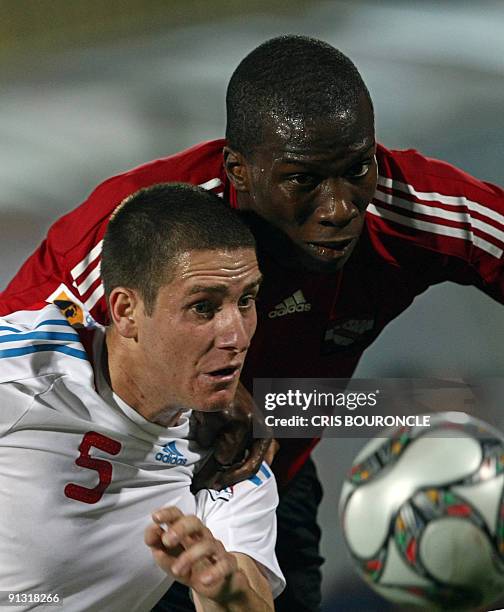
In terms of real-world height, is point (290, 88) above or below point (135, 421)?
above

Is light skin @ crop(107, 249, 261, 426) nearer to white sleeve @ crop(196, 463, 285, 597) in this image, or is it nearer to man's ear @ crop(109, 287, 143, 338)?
man's ear @ crop(109, 287, 143, 338)

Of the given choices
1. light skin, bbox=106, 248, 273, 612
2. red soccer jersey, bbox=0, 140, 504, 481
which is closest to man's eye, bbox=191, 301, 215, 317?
light skin, bbox=106, 248, 273, 612

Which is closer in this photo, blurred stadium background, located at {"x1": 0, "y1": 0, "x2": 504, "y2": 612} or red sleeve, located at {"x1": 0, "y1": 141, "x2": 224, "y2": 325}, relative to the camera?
red sleeve, located at {"x1": 0, "y1": 141, "x2": 224, "y2": 325}

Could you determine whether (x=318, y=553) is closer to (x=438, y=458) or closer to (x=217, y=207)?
(x=438, y=458)

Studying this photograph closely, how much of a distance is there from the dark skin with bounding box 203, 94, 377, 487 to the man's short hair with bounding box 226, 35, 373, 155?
10 mm

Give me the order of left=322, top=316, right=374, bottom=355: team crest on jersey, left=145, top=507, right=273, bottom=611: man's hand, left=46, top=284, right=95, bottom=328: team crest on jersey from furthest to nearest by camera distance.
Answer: left=322, top=316, right=374, bottom=355: team crest on jersey
left=46, top=284, right=95, bottom=328: team crest on jersey
left=145, top=507, right=273, bottom=611: man's hand

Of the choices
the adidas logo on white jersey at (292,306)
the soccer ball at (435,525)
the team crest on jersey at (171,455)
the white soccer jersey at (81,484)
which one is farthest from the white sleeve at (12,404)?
the soccer ball at (435,525)

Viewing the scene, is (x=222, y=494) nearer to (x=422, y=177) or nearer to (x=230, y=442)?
(x=230, y=442)

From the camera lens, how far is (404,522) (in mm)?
1298

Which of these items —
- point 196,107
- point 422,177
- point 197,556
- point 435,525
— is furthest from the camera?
point 196,107

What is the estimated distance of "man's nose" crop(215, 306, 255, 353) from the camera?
1.26 metres

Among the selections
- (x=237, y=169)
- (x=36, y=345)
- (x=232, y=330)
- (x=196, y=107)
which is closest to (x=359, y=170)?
(x=237, y=169)

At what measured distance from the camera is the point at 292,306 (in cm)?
137

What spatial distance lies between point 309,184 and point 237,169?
0.35ft
